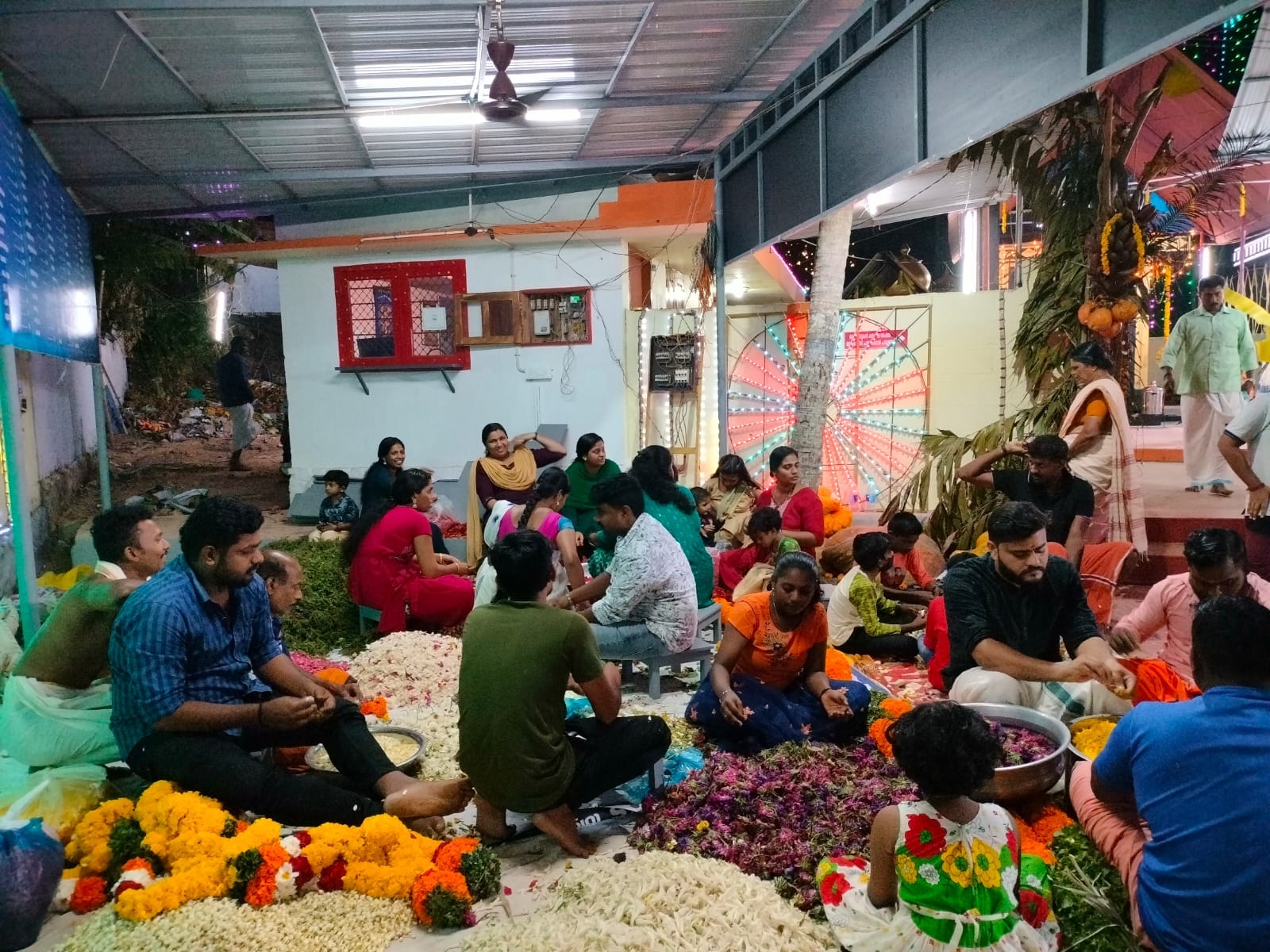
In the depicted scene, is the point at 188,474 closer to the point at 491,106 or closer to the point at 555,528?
the point at 491,106

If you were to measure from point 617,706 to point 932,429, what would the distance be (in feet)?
30.8

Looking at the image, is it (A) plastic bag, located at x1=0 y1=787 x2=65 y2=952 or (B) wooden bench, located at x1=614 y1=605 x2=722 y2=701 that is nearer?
(A) plastic bag, located at x1=0 y1=787 x2=65 y2=952

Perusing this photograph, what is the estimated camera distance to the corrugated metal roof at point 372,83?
251 inches

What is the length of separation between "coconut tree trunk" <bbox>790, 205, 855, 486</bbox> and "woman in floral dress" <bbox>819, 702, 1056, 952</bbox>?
6494 millimetres

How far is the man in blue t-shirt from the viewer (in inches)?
85.3

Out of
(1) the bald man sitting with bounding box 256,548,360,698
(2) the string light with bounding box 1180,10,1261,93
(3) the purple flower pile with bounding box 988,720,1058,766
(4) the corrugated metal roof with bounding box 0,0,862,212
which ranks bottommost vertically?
(3) the purple flower pile with bounding box 988,720,1058,766

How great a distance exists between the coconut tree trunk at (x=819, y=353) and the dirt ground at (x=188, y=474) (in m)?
5.72

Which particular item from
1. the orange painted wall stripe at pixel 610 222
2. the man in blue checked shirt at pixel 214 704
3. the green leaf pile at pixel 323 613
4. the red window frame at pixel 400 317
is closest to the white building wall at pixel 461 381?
the red window frame at pixel 400 317

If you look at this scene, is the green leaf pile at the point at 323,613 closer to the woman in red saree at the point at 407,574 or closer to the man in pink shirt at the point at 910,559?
the woman in red saree at the point at 407,574

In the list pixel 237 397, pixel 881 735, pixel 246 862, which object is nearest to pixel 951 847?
pixel 881 735

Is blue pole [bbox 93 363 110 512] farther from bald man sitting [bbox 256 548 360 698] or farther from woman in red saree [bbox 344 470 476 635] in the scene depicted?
bald man sitting [bbox 256 548 360 698]

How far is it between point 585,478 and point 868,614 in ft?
8.91

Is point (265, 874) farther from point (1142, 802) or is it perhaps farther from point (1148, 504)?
point (1148, 504)

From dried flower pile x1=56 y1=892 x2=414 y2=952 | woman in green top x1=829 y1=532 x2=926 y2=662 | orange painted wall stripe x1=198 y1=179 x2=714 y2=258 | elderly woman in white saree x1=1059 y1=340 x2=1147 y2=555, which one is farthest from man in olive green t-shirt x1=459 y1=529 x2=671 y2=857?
orange painted wall stripe x1=198 y1=179 x2=714 y2=258
